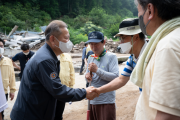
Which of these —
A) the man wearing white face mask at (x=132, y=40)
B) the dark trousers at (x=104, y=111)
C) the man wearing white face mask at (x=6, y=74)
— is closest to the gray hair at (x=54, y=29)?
the man wearing white face mask at (x=132, y=40)

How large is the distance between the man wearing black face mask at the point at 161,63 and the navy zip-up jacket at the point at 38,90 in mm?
1045

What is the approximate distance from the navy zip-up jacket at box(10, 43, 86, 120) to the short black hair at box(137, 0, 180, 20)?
1.30 m

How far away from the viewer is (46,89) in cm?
174

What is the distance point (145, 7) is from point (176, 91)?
65cm

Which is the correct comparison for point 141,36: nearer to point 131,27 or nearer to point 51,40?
point 131,27

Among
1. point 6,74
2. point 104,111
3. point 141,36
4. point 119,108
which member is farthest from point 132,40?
point 6,74

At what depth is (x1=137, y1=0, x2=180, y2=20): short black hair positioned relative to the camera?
91cm

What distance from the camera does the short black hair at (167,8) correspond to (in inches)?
35.9

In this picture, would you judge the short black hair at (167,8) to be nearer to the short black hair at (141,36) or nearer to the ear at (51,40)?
the short black hair at (141,36)

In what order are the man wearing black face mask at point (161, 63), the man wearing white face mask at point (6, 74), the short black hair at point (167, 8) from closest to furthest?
the man wearing black face mask at point (161, 63), the short black hair at point (167, 8), the man wearing white face mask at point (6, 74)

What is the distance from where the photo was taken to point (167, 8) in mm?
933

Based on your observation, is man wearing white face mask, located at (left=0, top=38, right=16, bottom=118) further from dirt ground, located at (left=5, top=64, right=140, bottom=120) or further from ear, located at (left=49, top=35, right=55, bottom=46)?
Answer: ear, located at (left=49, top=35, right=55, bottom=46)

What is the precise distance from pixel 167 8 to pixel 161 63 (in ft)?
1.38

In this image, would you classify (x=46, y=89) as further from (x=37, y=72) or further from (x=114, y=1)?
(x=114, y=1)
